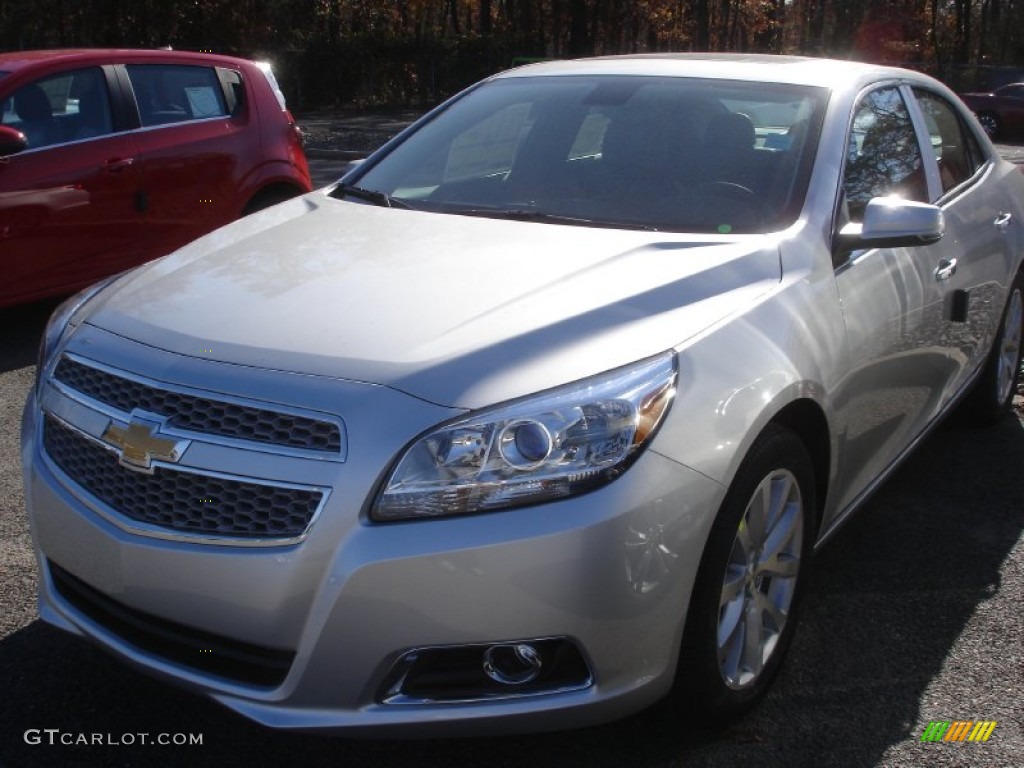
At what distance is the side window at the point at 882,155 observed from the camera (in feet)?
12.5

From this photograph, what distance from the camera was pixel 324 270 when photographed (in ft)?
10.6

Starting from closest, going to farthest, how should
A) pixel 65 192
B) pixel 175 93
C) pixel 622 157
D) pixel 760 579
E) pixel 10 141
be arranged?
pixel 760 579 < pixel 622 157 < pixel 10 141 < pixel 65 192 < pixel 175 93

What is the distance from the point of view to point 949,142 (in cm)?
488

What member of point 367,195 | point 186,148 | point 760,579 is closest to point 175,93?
point 186,148

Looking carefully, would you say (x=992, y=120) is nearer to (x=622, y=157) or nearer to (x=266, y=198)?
(x=266, y=198)

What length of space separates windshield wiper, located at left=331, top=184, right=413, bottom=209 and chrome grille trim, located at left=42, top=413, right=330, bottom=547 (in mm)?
1525

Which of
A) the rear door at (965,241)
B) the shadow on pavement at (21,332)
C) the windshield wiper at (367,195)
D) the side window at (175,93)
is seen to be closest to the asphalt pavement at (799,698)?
the rear door at (965,241)

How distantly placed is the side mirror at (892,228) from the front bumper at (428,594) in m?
1.14

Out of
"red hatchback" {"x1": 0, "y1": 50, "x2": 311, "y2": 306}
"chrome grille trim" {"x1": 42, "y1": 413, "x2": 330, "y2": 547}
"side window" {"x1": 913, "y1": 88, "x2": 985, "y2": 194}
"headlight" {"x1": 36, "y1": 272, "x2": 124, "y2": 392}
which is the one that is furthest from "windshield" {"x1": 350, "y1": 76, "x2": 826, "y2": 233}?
"red hatchback" {"x1": 0, "y1": 50, "x2": 311, "y2": 306}

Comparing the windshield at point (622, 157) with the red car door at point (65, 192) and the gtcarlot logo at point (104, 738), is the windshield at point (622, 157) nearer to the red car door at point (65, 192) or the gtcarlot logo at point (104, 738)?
the gtcarlot logo at point (104, 738)

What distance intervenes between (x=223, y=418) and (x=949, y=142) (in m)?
3.49

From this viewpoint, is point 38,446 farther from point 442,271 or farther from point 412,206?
point 412,206

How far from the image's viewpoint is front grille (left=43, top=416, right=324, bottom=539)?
2.45 meters

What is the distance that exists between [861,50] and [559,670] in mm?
48227
